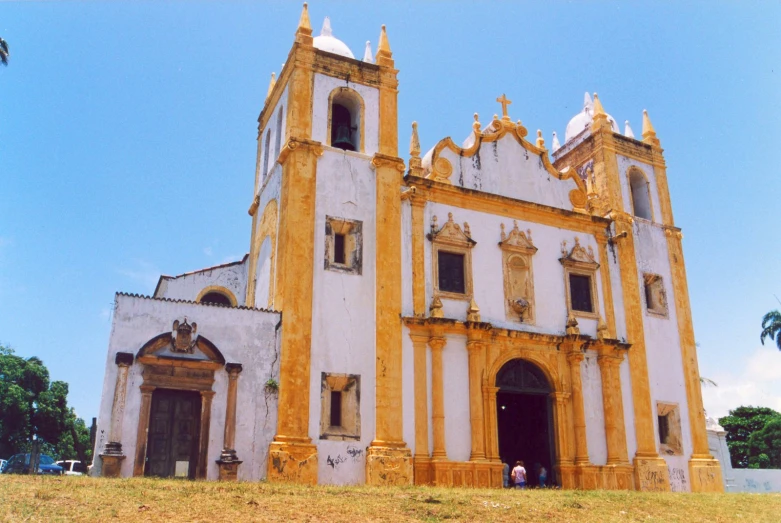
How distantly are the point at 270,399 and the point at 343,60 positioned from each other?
383 inches

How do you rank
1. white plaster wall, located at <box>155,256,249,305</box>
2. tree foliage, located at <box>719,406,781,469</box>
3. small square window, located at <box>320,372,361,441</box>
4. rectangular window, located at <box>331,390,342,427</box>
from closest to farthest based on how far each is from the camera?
1. small square window, located at <box>320,372,361,441</box>
2. rectangular window, located at <box>331,390,342,427</box>
3. white plaster wall, located at <box>155,256,249,305</box>
4. tree foliage, located at <box>719,406,781,469</box>

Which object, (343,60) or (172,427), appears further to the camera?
(343,60)

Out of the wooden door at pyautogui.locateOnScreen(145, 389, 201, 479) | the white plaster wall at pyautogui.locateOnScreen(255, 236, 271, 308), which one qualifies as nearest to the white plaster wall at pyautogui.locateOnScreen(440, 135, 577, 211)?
the white plaster wall at pyautogui.locateOnScreen(255, 236, 271, 308)

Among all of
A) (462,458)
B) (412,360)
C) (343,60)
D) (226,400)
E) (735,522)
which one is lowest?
(735,522)

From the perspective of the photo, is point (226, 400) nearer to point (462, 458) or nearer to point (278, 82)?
point (462, 458)

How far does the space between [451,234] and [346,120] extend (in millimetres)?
4583

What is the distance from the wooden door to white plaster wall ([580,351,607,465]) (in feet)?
34.2

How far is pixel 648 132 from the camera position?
25.6 m

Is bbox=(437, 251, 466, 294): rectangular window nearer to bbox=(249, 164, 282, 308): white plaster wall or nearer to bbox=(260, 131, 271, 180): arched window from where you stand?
bbox=(249, 164, 282, 308): white plaster wall

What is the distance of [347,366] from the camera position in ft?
57.7

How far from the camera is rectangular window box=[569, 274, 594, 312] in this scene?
70.0ft

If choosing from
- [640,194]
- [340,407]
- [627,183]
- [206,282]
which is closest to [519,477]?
[340,407]

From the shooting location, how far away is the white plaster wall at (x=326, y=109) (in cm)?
1955

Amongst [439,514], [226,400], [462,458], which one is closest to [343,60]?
[226,400]
